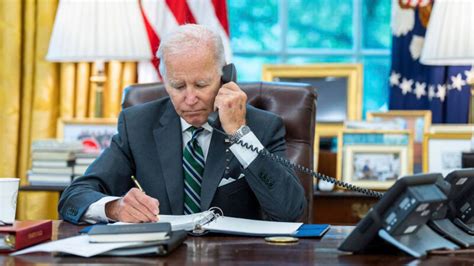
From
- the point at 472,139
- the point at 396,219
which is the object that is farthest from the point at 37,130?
the point at 396,219

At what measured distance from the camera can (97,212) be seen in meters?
2.17

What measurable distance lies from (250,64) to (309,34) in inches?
16.2

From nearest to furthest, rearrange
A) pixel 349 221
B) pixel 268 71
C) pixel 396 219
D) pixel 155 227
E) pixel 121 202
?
pixel 396 219 → pixel 155 227 → pixel 121 202 → pixel 349 221 → pixel 268 71

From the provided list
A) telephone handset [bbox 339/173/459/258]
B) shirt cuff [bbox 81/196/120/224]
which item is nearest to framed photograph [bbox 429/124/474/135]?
shirt cuff [bbox 81/196/120/224]

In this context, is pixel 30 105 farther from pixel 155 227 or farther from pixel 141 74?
pixel 155 227

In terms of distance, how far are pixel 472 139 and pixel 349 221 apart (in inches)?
26.0

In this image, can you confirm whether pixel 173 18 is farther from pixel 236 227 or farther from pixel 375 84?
pixel 236 227

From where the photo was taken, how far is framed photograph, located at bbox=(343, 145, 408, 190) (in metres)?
3.86

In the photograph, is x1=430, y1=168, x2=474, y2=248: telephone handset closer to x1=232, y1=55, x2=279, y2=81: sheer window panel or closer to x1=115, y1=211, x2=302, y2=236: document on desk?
x1=115, y1=211, x2=302, y2=236: document on desk

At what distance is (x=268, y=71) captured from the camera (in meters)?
4.36

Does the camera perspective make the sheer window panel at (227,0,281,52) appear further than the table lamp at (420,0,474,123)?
Yes

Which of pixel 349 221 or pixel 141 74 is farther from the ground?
pixel 141 74

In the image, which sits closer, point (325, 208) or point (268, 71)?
point (325, 208)

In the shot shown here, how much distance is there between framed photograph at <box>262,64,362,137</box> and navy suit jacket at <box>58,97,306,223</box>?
170 centimetres
